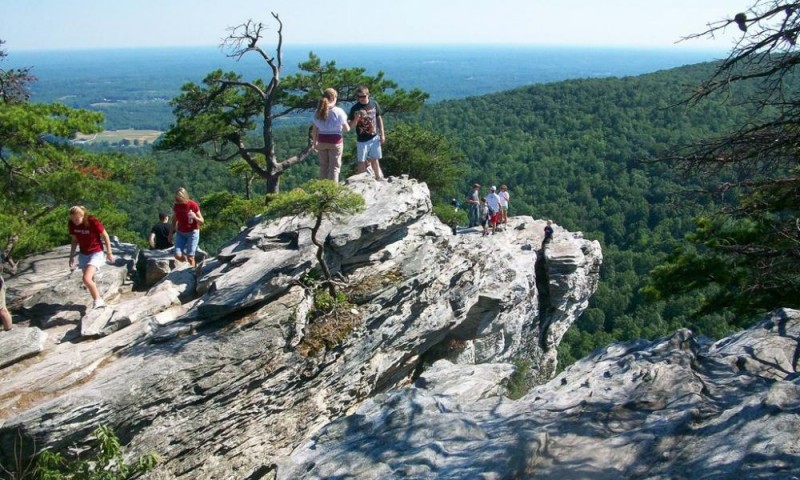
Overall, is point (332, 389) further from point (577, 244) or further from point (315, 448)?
point (577, 244)

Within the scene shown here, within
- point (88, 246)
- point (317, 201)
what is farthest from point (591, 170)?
point (88, 246)

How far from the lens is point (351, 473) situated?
620cm

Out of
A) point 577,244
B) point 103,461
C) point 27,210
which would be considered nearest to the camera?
point 103,461

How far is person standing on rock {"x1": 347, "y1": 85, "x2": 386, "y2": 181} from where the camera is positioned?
11.4 m

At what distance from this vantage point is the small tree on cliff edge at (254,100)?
1476 cm

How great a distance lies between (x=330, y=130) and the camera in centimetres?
1110

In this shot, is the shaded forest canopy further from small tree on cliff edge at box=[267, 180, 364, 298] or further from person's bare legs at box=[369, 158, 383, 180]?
small tree on cliff edge at box=[267, 180, 364, 298]

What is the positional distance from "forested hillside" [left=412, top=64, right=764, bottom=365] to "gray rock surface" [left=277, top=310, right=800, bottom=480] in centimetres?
2146

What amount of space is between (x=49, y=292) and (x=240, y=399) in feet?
13.3

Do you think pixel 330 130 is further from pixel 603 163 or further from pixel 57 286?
pixel 603 163

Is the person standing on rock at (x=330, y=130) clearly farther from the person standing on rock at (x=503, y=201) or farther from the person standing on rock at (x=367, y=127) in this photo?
the person standing on rock at (x=503, y=201)

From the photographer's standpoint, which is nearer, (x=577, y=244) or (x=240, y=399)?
(x=240, y=399)

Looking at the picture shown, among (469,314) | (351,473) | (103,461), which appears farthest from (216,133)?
(351,473)

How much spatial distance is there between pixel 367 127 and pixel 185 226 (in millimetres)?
4092
